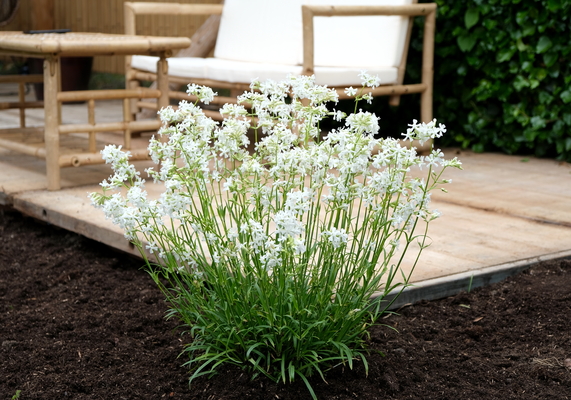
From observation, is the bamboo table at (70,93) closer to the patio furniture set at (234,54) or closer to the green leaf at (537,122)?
the patio furniture set at (234,54)

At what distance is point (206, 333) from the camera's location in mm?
1685

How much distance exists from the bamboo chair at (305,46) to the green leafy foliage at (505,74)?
196 millimetres

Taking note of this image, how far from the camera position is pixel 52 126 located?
3.15 meters

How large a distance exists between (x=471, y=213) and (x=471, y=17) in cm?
157

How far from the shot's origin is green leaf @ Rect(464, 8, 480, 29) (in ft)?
13.3

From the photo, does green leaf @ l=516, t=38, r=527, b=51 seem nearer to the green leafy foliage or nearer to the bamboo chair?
the green leafy foliage

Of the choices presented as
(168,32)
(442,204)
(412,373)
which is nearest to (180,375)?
(412,373)

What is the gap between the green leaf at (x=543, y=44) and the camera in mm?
3832

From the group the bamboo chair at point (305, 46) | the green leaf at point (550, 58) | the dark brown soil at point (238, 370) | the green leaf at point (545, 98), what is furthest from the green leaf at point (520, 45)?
the dark brown soil at point (238, 370)

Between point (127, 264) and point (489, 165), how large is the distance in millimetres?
2092

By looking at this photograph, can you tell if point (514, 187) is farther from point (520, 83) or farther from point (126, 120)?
point (126, 120)

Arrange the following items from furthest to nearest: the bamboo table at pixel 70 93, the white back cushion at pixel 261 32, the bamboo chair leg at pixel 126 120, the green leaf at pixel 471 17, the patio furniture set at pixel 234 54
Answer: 1. the white back cushion at pixel 261 32
2. the green leaf at pixel 471 17
3. the bamboo chair leg at pixel 126 120
4. the patio furniture set at pixel 234 54
5. the bamboo table at pixel 70 93

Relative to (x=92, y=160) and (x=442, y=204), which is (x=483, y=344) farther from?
(x=92, y=160)

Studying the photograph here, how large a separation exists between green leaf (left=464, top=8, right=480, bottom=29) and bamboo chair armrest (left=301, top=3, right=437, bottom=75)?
17 centimetres
